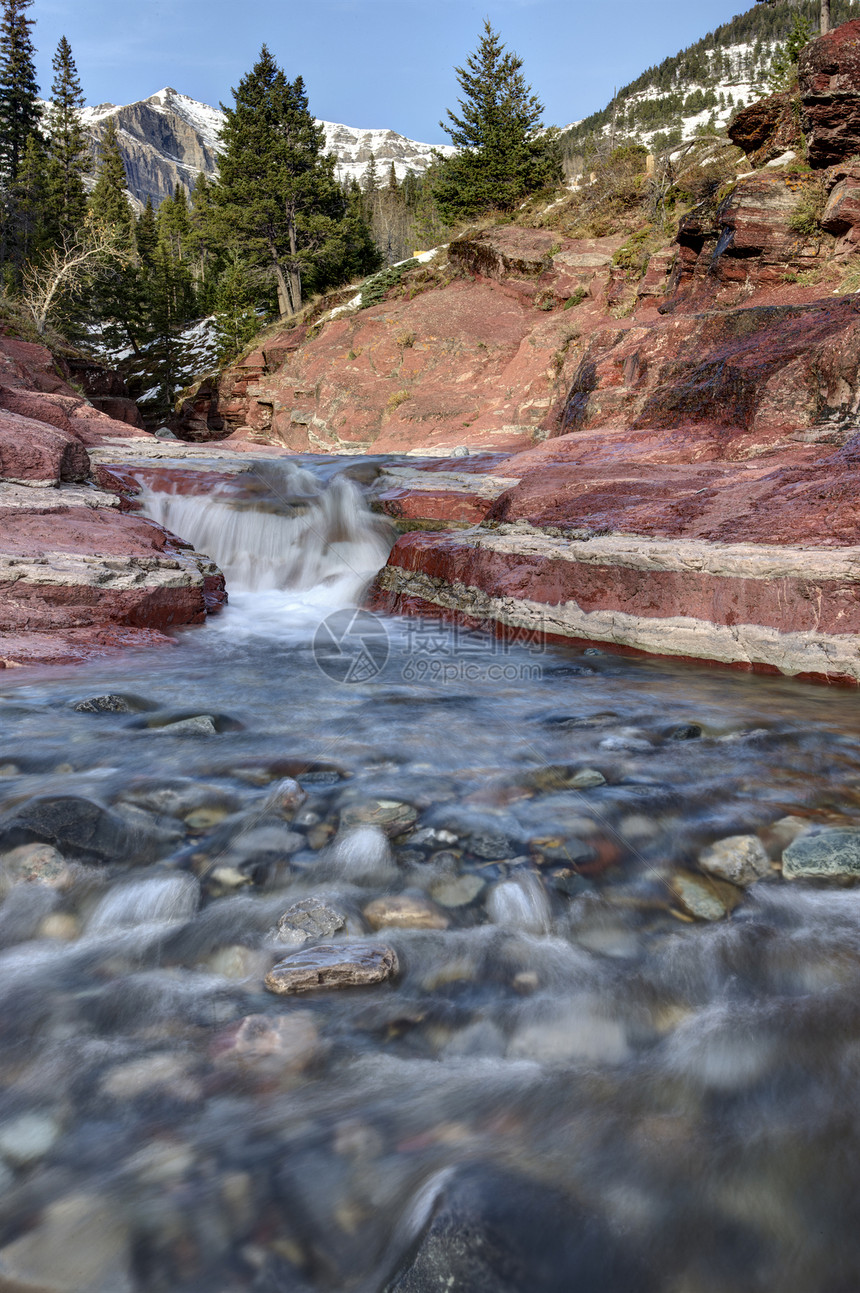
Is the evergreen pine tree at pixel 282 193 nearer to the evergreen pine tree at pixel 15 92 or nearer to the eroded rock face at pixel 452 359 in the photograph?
the eroded rock face at pixel 452 359

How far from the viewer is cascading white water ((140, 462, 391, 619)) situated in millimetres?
8469

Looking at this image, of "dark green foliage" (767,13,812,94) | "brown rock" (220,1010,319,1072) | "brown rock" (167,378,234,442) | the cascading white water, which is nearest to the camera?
"brown rock" (220,1010,319,1072)

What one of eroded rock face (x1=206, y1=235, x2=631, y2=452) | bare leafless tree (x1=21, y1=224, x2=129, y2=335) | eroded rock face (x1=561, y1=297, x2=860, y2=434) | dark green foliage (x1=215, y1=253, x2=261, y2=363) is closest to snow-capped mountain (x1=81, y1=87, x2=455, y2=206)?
dark green foliage (x1=215, y1=253, x2=261, y2=363)

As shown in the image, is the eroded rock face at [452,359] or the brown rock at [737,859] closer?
the brown rock at [737,859]

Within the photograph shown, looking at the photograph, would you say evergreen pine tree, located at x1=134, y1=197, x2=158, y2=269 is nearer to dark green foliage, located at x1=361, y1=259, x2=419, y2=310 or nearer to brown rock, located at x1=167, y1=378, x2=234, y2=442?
brown rock, located at x1=167, y1=378, x2=234, y2=442

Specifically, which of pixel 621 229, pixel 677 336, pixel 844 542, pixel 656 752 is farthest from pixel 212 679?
pixel 621 229

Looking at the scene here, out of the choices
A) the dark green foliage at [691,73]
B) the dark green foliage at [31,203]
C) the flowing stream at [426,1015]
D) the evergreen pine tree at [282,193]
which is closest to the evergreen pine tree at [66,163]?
the dark green foliage at [31,203]

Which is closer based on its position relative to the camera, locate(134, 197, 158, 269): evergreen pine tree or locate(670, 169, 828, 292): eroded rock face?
locate(670, 169, 828, 292): eroded rock face

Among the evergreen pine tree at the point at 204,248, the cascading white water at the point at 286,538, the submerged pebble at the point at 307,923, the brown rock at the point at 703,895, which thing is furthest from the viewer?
the evergreen pine tree at the point at 204,248

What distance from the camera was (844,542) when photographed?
4652mm

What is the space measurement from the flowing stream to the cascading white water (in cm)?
463

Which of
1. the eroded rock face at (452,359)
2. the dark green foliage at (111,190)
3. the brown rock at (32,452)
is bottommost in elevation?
the brown rock at (32,452)

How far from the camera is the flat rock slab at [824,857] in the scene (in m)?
2.38

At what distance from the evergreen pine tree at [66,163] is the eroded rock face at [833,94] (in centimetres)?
3471
